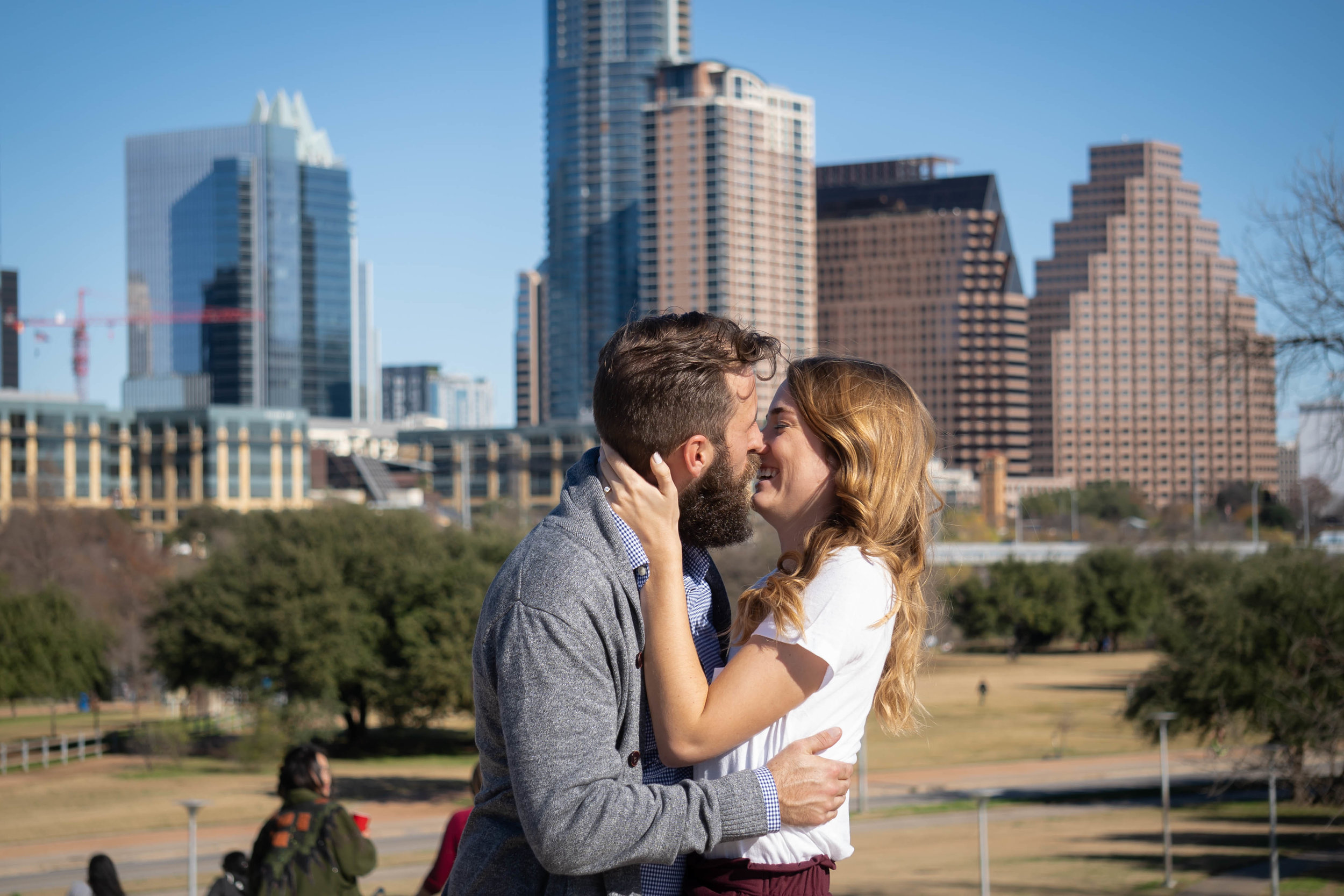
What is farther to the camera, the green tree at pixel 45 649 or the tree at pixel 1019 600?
the tree at pixel 1019 600

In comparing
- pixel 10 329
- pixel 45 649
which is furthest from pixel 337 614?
pixel 10 329

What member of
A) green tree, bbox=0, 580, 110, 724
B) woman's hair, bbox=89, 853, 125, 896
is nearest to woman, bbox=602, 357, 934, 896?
woman's hair, bbox=89, 853, 125, 896

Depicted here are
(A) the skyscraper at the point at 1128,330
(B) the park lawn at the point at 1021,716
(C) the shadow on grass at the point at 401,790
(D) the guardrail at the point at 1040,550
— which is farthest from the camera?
(A) the skyscraper at the point at 1128,330

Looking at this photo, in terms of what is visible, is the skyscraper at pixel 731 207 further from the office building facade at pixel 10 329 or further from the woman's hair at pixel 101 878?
the woman's hair at pixel 101 878

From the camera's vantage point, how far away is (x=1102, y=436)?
7092 inches

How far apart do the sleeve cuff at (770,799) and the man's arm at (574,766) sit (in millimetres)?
143

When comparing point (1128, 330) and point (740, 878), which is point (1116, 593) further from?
point (1128, 330)

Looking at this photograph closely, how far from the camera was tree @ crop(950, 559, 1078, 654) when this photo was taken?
80688 mm

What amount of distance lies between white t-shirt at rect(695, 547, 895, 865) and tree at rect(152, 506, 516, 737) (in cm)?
3505

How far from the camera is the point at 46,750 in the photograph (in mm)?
39656

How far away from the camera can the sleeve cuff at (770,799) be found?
277 centimetres

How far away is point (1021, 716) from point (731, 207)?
118 metres

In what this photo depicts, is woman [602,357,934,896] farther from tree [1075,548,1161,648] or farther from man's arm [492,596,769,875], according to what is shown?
tree [1075,548,1161,648]

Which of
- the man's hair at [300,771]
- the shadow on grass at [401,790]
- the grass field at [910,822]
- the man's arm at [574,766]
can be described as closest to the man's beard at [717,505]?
the man's arm at [574,766]
